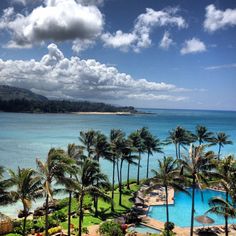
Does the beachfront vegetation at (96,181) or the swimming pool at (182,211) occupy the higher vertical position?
the beachfront vegetation at (96,181)

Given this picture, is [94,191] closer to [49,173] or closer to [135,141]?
[49,173]

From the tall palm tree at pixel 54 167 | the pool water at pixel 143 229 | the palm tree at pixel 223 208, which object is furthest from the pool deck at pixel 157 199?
the tall palm tree at pixel 54 167

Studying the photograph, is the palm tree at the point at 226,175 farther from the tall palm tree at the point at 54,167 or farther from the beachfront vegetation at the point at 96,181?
the tall palm tree at the point at 54,167

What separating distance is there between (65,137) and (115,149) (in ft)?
291

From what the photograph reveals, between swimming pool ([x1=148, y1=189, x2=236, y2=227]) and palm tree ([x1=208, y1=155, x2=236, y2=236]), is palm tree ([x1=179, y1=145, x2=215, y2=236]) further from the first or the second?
swimming pool ([x1=148, y1=189, x2=236, y2=227])

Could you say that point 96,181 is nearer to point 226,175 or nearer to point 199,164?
point 199,164

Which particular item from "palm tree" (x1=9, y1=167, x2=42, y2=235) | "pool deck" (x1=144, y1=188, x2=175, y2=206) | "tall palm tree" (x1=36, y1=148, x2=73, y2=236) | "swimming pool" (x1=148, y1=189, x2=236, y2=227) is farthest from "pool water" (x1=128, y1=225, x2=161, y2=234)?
"palm tree" (x1=9, y1=167, x2=42, y2=235)

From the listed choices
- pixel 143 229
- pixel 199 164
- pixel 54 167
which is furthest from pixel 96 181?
pixel 199 164

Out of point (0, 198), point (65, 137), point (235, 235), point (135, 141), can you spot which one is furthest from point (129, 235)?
point (65, 137)

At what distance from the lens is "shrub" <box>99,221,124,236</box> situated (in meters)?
32.7

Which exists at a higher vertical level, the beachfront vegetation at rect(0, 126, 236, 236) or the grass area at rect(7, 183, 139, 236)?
the beachfront vegetation at rect(0, 126, 236, 236)

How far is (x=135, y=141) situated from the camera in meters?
59.4

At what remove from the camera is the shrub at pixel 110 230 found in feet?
Result: 107

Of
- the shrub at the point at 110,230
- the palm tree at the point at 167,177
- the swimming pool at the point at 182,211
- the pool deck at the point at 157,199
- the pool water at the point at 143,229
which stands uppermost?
the palm tree at the point at 167,177
